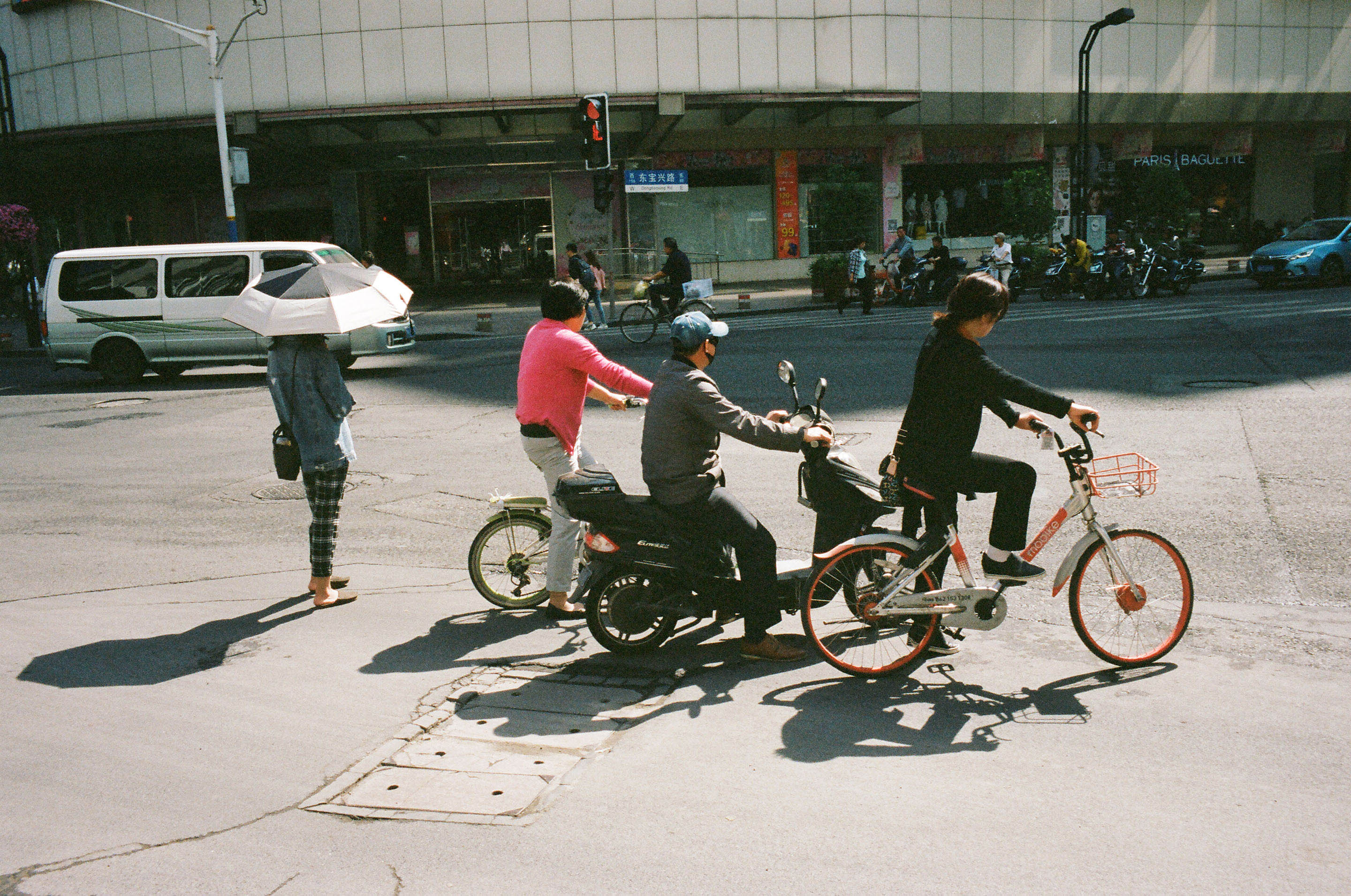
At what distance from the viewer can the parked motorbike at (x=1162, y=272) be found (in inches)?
947

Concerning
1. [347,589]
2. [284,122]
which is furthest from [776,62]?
[347,589]

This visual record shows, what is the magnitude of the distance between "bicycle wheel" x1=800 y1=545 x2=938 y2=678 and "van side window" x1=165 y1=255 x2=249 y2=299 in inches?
538

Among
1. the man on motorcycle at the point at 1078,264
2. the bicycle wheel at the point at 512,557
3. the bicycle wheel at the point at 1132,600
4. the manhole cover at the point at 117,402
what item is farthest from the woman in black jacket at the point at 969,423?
the man on motorcycle at the point at 1078,264

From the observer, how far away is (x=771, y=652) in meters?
5.36

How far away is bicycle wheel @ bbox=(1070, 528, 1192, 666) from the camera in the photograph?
16.6 feet

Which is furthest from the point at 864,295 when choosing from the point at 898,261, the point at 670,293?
the point at 670,293

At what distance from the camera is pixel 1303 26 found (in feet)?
121

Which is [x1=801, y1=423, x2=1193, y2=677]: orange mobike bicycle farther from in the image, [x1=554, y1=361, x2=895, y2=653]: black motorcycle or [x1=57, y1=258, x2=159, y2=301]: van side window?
[x1=57, y1=258, x2=159, y2=301]: van side window

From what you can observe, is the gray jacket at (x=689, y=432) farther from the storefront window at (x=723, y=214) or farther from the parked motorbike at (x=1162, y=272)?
the storefront window at (x=723, y=214)

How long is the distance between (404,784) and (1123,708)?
2993mm

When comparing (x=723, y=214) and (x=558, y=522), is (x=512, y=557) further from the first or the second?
(x=723, y=214)

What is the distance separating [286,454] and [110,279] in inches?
497

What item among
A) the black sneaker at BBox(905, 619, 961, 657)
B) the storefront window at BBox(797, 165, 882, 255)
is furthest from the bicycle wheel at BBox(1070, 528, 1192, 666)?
the storefront window at BBox(797, 165, 882, 255)

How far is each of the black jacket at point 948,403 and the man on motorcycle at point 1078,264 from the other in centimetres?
2094
